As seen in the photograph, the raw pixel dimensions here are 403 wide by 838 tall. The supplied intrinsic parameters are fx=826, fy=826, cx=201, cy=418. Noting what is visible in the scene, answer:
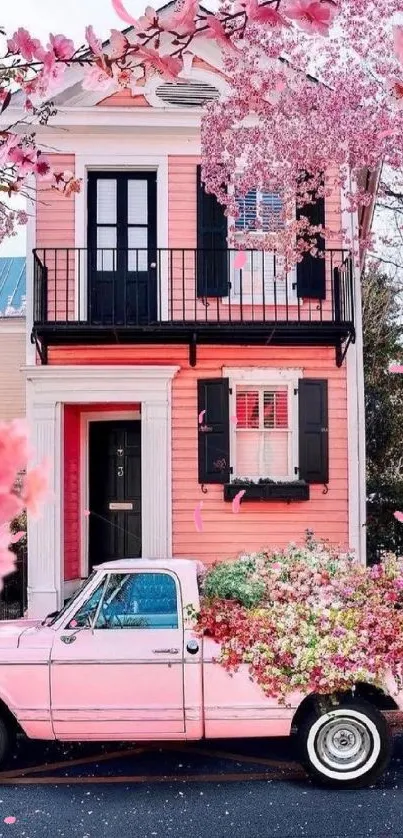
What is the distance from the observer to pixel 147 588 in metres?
6.21

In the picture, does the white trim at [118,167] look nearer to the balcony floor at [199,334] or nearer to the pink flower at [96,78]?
the balcony floor at [199,334]

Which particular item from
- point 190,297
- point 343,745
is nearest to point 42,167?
point 343,745

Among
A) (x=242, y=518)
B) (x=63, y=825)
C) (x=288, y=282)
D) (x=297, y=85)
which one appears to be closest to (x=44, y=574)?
(x=242, y=518)

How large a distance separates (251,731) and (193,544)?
6.03 m

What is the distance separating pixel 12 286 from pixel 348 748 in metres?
16.9

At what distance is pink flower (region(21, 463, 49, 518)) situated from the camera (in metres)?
1.35

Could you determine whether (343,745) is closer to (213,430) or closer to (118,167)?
(213,430)

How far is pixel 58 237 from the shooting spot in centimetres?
1212

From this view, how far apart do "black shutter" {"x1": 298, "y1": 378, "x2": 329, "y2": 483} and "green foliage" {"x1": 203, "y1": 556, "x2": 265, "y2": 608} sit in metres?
5.40

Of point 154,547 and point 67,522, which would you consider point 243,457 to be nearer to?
point 154,547

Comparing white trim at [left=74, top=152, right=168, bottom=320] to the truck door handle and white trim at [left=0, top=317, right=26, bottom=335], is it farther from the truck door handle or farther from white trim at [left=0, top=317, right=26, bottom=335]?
the truck door handle

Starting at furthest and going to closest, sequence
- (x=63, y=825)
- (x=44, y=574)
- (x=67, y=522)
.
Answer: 1. (x=67, y=522)
2. (x=44, y=574)
3. (x=63, y=825)

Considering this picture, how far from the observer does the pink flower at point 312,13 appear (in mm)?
2736

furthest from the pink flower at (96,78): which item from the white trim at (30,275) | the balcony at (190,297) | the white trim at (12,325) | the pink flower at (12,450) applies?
the white trim at (12,325)
